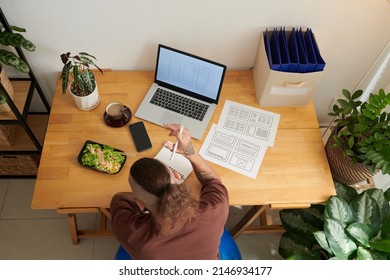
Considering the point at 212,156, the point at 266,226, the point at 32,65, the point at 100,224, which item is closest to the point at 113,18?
the point at 32,65

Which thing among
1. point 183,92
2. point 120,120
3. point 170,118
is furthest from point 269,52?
point 120,120

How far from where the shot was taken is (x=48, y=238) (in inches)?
80.7

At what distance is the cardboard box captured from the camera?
1.53 metres

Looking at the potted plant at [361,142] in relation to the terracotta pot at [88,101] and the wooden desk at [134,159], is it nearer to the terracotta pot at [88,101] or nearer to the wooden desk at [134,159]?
the wooden desk at [134,159]

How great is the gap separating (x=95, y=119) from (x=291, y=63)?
98 centimetres

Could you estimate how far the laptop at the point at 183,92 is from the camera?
1.58 metres

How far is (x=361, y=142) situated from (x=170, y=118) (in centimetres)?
89

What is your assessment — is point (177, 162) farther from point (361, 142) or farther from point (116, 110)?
point (361, 142)

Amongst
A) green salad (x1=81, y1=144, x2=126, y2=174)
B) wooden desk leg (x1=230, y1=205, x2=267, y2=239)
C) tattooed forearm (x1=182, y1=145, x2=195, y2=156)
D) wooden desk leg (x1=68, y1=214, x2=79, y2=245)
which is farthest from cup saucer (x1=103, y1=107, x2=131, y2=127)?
wooden desk leg (x1=230, y1=205, x2=267, y2=239)

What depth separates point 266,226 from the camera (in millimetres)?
2049

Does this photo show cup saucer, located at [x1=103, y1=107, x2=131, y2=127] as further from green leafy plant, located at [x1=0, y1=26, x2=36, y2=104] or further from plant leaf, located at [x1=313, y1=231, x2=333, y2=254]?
plant leaf, located at [x1=313, y1=231, x2=333, y2=254]

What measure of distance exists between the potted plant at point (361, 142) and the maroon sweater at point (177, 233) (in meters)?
0.65

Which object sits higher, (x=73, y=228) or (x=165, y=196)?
(x=165, y=196)

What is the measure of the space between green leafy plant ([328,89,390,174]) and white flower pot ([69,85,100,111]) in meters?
1.17
